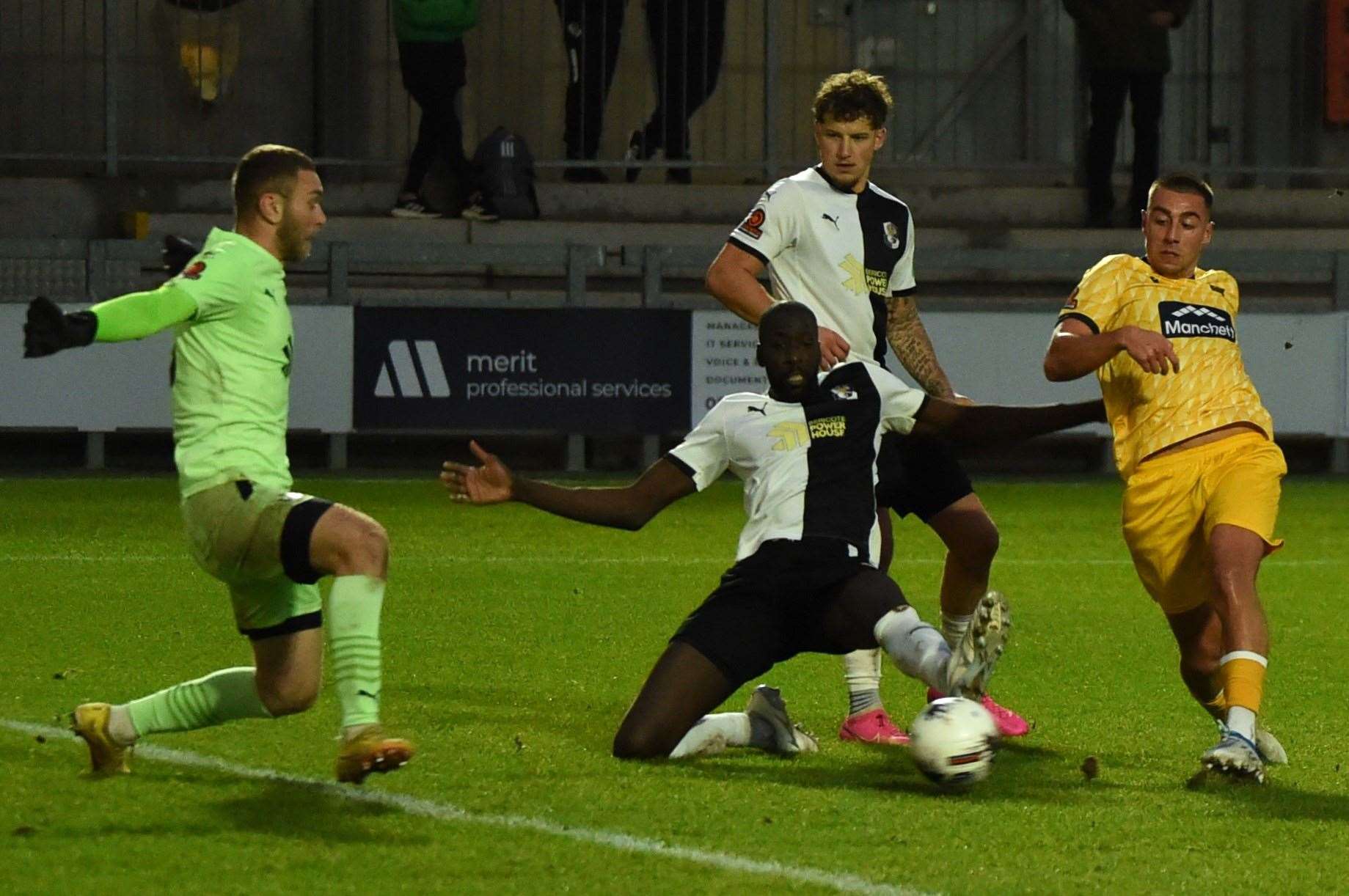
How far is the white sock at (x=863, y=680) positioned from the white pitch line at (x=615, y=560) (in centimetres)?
420

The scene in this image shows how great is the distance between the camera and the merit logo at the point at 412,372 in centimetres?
1523

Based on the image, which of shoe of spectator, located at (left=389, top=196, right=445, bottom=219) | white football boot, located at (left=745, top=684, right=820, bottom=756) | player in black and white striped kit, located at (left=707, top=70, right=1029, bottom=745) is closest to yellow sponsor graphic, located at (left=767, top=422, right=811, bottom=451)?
player in black and white striped kit, located at (left=707, top=70, right=1029, bottom=745)

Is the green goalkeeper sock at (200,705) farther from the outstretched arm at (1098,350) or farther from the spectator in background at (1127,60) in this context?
the spectator in background at (1127,60)

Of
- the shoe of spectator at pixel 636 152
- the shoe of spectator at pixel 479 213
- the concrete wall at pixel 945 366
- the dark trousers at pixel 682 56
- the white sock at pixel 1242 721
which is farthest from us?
the shoe of spectator at pixel 636 152

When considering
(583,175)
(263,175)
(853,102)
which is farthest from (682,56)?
(263,175)

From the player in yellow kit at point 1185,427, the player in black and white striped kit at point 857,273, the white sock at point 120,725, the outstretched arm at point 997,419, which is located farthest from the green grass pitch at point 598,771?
the outstretched arm at point 997,419

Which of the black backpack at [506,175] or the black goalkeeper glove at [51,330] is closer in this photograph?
the black goalkeeper glove at [51,330]

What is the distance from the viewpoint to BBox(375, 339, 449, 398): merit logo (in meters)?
15.2

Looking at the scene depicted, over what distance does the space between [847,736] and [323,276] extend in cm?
1008

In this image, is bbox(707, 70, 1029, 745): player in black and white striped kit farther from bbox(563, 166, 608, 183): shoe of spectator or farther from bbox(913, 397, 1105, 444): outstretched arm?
bbox(563, 166, 608, 183): shoe of spectator

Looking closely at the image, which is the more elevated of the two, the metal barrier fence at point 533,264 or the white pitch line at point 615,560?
the metal barrier fence at point 533,264

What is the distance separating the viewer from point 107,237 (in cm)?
1719

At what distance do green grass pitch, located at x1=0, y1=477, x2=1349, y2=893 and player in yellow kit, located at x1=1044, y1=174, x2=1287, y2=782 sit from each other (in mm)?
491

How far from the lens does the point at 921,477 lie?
710 cm
